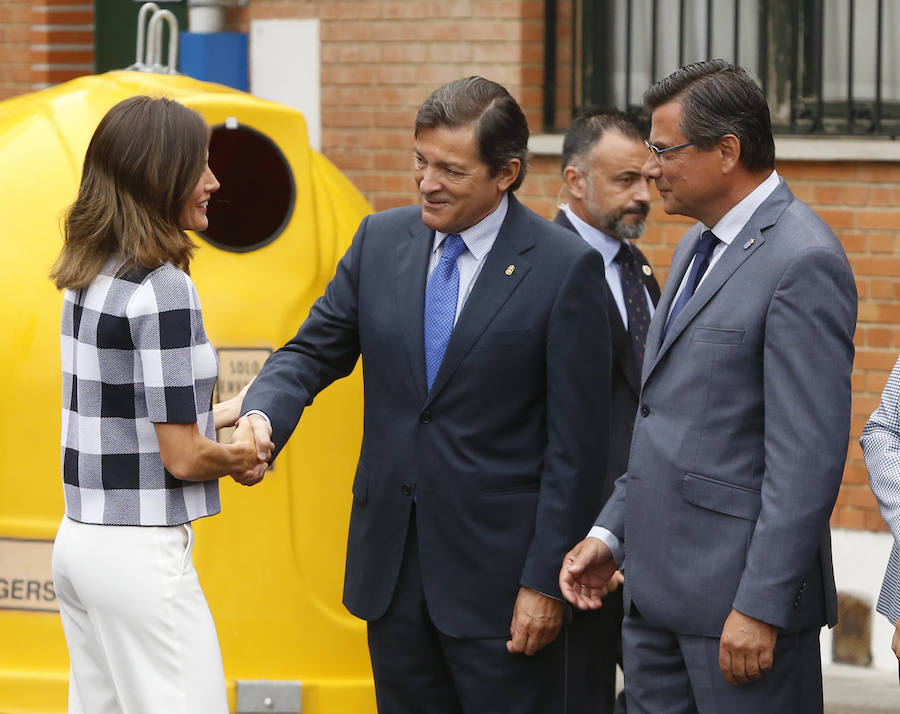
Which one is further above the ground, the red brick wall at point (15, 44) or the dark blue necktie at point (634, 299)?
the red brick wall at point (15, 44)

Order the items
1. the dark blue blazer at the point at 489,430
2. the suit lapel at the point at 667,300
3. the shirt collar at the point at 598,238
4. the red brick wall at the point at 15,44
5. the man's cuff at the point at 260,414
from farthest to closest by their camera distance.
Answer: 1. the red brick wall at the point at 15,44
2. the shirt collar at the point at 598,238
3. the man's cuff at the point at 260,414
4. the dark blue blazer at the point at 489,430
5. the suit lapel at the point at 667,300

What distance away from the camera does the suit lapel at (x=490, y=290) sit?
11.2 feet

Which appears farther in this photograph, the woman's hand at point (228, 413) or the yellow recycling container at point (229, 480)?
the yellow recycling container at point (229, 480)

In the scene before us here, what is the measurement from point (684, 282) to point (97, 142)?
1252 millimetres

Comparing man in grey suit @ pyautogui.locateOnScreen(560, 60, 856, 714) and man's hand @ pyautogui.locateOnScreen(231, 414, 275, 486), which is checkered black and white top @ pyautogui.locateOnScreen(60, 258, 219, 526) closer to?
man's hand @ pyautogui.locateOnScreen(231, 414, 275, 486)

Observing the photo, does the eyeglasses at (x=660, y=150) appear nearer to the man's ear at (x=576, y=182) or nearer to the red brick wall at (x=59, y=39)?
the man's ear at (x=576, y=182)

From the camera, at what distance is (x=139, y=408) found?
3057mm

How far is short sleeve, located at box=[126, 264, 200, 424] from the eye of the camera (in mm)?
2988

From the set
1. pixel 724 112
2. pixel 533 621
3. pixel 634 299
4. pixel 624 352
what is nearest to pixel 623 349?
pixel 624 352

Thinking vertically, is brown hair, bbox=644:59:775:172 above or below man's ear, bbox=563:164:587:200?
above

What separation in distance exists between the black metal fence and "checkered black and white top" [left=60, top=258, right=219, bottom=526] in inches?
147

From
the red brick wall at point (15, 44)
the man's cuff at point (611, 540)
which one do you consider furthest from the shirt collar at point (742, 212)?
the red brick wall at point (15, 44)

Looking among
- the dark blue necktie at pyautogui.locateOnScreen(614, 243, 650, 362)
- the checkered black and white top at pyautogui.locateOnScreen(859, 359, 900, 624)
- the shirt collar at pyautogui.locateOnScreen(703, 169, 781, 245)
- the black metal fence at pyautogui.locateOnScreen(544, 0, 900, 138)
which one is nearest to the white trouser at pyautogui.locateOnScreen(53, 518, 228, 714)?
the shirt collar at pyautogui.locateOnScreen(703, 169, 781, 245)

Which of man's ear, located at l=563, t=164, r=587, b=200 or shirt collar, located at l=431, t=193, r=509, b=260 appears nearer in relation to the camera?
shirt collar, located at l=431, t=193, r=509, b=260
